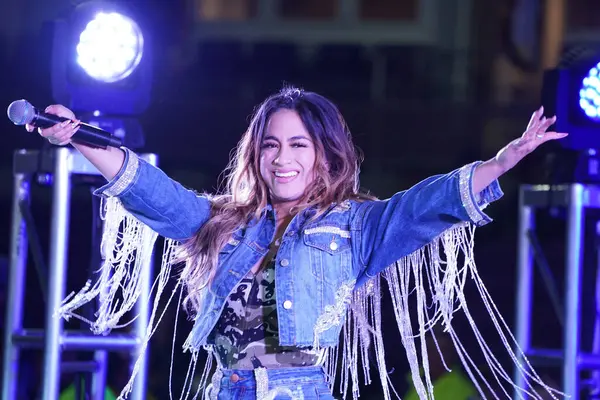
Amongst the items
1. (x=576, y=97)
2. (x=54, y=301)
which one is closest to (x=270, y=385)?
(x=54, y=301)

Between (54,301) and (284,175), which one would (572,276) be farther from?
(54,301)

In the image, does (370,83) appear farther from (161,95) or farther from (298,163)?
(298,163)

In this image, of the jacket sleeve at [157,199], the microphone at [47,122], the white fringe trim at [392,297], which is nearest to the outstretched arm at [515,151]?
the white fringe trim at [392,297]

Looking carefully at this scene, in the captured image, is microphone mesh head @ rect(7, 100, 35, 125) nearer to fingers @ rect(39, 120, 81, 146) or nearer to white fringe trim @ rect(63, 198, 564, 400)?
fingers @ rect(39, 120, 81, 146)

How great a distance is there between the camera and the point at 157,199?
2.05 metres

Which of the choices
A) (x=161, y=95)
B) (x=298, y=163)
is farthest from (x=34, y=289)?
(x=298, y=163)

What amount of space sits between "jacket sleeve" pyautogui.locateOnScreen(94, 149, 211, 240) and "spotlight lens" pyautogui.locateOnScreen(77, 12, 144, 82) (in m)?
0.82

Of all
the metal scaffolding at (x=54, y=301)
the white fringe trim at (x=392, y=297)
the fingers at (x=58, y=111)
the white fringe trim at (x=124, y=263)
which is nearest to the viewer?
the fingers at (x=58, y=111)

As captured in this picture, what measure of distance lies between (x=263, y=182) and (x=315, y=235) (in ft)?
0.56

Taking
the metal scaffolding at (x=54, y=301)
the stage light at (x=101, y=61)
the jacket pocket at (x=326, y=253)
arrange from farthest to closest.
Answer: the stage light at (x=101, y=61), the metal scaffolding at (x=54, y=301), the jacket pocket at (x=326, y=253)

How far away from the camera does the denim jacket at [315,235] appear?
6.48 ft

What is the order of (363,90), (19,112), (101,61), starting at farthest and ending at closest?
(363,90)
(101,61)
(19,112)

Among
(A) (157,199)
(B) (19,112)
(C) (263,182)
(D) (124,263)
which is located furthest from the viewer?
(D) (124,263)

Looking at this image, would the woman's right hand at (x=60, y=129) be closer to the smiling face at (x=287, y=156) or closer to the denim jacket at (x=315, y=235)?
the denim jacket at (x=315, y=235)
